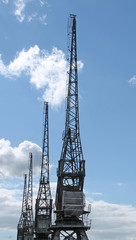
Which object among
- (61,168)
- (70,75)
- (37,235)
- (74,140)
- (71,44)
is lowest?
(37,235)

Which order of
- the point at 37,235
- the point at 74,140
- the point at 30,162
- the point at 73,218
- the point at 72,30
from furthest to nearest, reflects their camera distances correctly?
the point at 30,162
the point at 37,235
the point at 72,30
the point at 74,140
the point at 73,218

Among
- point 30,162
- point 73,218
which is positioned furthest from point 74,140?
point 30,162

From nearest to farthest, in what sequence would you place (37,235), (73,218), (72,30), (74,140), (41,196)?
(73,218), (74,140), (72,30), (37,235), (41,196)

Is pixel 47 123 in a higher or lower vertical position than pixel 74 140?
higher

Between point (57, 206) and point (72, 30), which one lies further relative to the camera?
point (72, 30)

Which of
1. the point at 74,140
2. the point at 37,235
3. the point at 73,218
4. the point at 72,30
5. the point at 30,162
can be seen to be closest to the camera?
the point at 73,218

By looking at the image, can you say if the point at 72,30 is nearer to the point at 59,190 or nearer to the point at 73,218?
the point at 59,190

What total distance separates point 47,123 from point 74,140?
42.5m

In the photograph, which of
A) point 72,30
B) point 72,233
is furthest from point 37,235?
point 72,30

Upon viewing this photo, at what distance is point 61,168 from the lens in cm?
5559

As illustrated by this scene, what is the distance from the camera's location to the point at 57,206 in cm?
5462

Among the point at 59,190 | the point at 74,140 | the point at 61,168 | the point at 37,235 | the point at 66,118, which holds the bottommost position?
the point at 37,235

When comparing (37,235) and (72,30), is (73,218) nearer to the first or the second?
(72,30)

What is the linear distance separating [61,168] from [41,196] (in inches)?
1659
